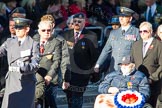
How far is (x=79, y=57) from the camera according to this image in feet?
34.2

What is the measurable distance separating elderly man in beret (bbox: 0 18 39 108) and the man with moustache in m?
1.67

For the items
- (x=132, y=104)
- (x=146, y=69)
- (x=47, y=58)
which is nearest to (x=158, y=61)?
(x=146, y=69)

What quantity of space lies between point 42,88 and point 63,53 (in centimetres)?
73

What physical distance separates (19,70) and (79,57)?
84.6 inches

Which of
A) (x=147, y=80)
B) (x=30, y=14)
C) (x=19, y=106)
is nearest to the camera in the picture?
(x=19, y=106)

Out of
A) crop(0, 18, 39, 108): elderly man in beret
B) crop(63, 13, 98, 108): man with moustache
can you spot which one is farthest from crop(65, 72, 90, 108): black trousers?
crop(0, 18, 39, 108): elderly man in beret

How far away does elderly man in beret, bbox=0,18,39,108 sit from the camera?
859cm

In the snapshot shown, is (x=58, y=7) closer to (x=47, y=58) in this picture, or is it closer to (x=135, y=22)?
(x=135, y=22)

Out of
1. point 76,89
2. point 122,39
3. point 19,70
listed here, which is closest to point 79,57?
point 76,89

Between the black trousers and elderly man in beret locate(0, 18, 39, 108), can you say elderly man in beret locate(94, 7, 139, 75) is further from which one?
elderly man in beret locate(0, 18, 39, 108)

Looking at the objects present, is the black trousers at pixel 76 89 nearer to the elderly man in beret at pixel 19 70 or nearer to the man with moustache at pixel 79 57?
the man with moustache at pixel 79 57

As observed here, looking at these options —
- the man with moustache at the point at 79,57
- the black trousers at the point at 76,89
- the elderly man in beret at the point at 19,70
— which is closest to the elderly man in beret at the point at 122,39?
the man with moustache at the point at 79,57

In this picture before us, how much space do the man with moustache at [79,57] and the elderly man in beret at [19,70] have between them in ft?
5.49

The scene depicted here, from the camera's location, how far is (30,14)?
1302cm
